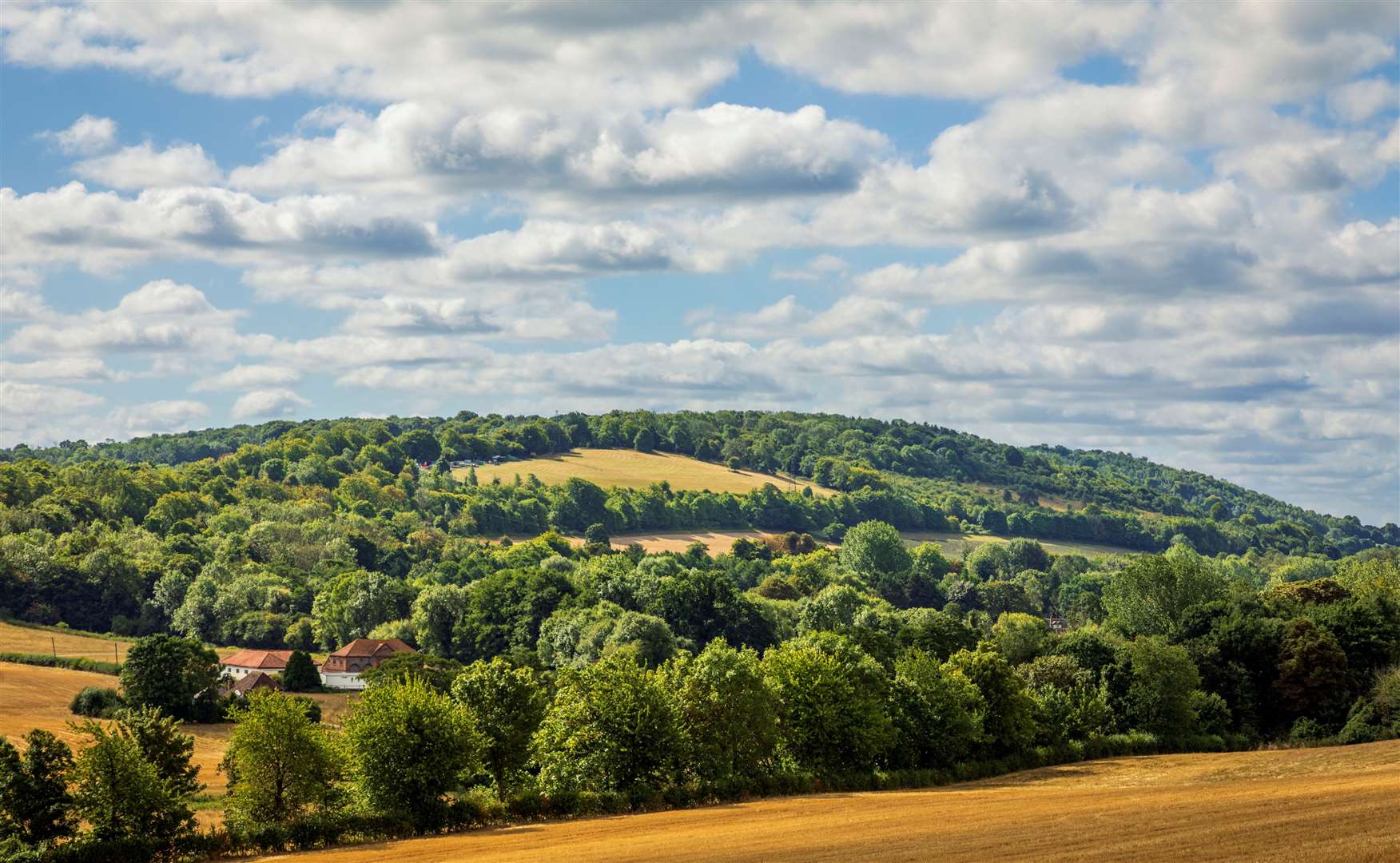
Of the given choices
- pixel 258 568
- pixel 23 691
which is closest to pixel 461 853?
pixel 23 691

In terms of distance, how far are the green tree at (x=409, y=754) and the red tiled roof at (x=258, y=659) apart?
89.2 meters

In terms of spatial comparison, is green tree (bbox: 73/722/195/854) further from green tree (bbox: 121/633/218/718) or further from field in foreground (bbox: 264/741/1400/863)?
green tree (bbox: 121/633/218/718)

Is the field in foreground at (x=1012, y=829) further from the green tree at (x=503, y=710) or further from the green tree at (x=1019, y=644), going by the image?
the green tree at (x=1019, y=644)

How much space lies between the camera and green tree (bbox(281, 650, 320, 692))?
132875 millimetres

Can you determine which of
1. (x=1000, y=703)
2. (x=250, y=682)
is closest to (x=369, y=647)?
(x=250, y=682)

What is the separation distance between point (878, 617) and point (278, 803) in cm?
10277

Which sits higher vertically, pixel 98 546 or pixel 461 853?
pixel 98 546

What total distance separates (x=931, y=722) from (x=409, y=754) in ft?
102

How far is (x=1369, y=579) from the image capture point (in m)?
138

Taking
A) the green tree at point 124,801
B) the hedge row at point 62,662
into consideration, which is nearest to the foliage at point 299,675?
the hedge row at point 62,662

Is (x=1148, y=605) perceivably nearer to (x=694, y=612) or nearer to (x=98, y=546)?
(x=694, y=612)

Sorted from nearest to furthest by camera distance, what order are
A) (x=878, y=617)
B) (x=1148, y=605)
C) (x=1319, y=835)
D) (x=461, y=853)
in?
(x=1319, y=835)
(x=461, y=853)
(x=1148, y=605)
(x=878, y=617)

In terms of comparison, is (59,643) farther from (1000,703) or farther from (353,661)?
(1000,703)

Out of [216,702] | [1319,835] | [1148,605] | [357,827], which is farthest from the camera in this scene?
[1148,605]
